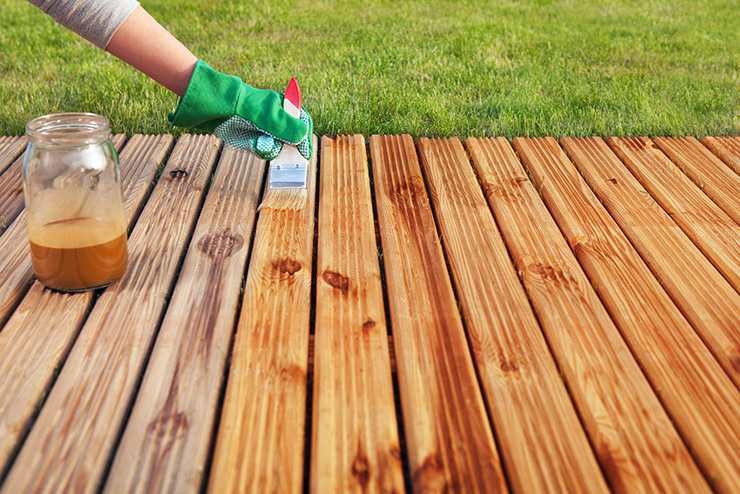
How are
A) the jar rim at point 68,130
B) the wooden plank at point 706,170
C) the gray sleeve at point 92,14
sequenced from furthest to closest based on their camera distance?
the wooden plank at point 706,170 → the gray sleeve at point 92,14 → the jar rim at point 68,130

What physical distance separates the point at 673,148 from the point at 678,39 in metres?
1.82

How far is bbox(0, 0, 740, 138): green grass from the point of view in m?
2.21

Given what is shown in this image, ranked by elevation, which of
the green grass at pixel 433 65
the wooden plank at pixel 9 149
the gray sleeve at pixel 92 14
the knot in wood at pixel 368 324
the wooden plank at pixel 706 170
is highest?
the gray sleeve at pixel 92 14

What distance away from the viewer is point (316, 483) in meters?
0.84

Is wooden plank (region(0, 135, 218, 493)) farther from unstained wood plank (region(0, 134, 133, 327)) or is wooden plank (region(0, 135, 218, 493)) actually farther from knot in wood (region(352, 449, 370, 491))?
knot in wood (region(352, 449, 370, 491))

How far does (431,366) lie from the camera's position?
103 cm

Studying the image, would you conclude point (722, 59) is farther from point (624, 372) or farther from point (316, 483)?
point (316, 483)

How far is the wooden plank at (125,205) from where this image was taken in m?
1.20

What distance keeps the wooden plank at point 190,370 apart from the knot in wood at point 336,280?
0.17 metres

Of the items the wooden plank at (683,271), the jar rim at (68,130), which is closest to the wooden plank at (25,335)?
the jar rim at (68,130)

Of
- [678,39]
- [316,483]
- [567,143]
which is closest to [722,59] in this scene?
[678,39]

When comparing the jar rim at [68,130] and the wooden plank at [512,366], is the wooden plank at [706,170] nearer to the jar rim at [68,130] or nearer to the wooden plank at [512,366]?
the wooden plank at [512,366]

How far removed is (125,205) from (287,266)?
507mm

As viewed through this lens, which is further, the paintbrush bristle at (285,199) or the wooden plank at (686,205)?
the paintbrush bristle at (285,199)
